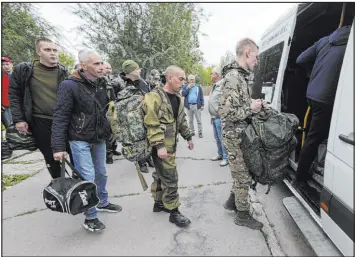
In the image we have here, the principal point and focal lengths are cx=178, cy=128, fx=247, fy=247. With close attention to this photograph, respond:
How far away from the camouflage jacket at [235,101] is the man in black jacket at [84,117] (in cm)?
126

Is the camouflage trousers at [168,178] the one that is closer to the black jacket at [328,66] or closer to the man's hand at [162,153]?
the man's hand at [162,153]

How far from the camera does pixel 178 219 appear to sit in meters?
2.70

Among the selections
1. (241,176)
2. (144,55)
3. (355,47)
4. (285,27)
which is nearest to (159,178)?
(241,176)

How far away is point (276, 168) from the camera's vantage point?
8.05 ft

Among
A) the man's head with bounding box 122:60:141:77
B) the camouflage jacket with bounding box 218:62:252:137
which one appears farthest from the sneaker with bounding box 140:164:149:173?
the camouflage jacket with bounding box 218:62:252:137

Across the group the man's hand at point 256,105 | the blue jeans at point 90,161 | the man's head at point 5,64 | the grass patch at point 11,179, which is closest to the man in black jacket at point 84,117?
the blue jeans at point 90,161

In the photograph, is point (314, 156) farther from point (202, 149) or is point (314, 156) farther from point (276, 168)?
point (202, 149)

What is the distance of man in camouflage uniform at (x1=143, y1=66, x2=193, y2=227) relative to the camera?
8.02ft

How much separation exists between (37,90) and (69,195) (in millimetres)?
1247

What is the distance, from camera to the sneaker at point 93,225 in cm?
258

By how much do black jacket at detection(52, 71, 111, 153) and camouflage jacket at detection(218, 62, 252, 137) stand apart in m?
1.26

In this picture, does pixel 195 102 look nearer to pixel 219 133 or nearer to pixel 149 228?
pixel 219 133

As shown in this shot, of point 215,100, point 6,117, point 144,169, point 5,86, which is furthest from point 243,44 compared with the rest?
point 6,117

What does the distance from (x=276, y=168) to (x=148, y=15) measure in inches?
462
